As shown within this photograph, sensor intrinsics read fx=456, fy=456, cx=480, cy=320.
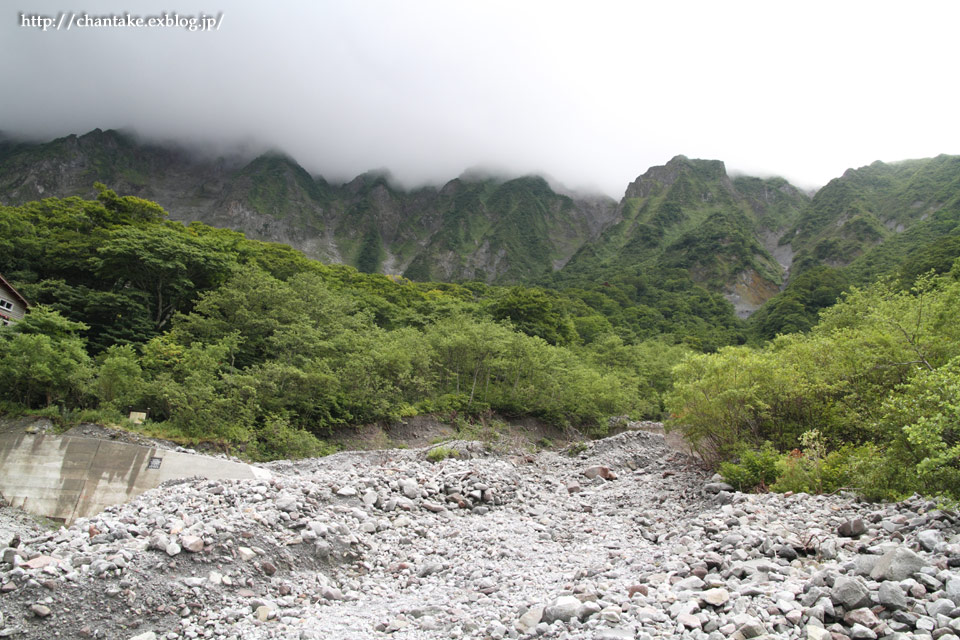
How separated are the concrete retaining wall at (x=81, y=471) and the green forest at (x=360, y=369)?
193 centimetres

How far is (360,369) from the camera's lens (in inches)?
1005

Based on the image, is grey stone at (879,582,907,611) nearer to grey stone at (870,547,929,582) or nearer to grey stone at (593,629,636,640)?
grey stone at (870,547,929,582)

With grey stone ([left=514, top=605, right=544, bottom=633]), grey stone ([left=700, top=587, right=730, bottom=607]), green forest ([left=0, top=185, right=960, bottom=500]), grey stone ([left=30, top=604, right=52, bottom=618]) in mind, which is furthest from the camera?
green forest ([left=0, top=185, right=960, bottom=500])

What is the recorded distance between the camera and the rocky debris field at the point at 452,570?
624 cm

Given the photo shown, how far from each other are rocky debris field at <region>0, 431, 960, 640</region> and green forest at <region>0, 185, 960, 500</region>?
236 cm

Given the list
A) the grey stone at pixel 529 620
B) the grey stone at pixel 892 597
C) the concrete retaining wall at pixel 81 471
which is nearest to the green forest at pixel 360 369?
the concrete retaining wall at pixel 81 471

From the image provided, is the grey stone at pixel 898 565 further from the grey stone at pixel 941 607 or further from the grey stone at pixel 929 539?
the grey stone at pixel 929 539

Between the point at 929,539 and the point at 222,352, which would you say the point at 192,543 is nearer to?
the point at 929,539

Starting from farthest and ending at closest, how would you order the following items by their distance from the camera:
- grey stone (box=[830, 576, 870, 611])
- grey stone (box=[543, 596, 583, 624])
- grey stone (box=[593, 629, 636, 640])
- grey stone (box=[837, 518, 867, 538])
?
1. grey stone (box=[837, 518, 867, 538])
2. grey stone (box=[543, 596, 583, 624])
3. grey stone (box=[593, 629, 636, 640])
4. grey stone (box=[830, 576, 870, 611])

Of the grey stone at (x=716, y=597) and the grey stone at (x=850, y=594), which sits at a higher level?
the grey stone at (x=850, y=594)

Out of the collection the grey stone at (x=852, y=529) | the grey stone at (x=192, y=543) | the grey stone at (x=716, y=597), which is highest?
the grey stone at (x=852, y=529)

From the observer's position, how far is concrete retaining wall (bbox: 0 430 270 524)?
1375 centimetres

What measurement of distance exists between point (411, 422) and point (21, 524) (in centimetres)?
1762

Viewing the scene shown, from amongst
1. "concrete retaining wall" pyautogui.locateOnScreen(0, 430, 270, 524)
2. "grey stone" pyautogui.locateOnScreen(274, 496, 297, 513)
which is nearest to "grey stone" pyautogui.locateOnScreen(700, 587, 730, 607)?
"grey stone" pyautogui.locateOnScreen(274, 496, 297, 513)
